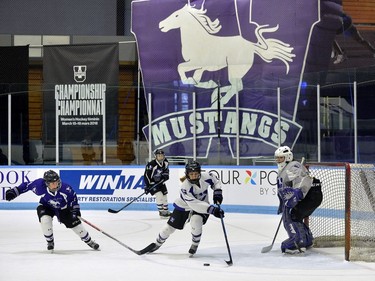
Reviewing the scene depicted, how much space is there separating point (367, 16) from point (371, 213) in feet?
23.9

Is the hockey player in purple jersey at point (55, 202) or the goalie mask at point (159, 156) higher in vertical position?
the goalie mask at point (159, 156)

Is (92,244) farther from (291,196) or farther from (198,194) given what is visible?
(291,196)

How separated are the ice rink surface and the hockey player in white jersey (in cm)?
23

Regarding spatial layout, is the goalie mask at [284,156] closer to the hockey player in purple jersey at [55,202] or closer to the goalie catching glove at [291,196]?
the goalie catching glove at [291,196]

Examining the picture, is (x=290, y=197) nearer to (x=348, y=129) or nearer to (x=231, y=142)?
(x=348, y=129)

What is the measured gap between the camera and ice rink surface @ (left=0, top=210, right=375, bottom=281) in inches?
217

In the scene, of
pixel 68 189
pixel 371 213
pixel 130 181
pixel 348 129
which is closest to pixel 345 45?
pixel 348 129

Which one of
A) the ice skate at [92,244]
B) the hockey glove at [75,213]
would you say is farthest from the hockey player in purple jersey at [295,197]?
the hockey glove at [75,213]

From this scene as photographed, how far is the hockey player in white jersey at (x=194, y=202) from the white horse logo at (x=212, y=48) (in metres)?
5.32

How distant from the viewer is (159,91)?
1197cm

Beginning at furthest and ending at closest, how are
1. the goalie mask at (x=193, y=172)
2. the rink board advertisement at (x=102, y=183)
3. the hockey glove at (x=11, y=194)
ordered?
the rink board advertisement at (x=102, y=183) → the hockey glove at (x=11, y=194) → the goalie mask at (x=193, y=172)

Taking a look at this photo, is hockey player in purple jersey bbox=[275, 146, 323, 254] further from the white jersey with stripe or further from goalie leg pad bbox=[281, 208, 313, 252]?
the white jersey with stripe

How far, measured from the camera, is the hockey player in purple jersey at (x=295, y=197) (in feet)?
21.8

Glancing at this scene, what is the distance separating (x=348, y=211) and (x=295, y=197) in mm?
487
